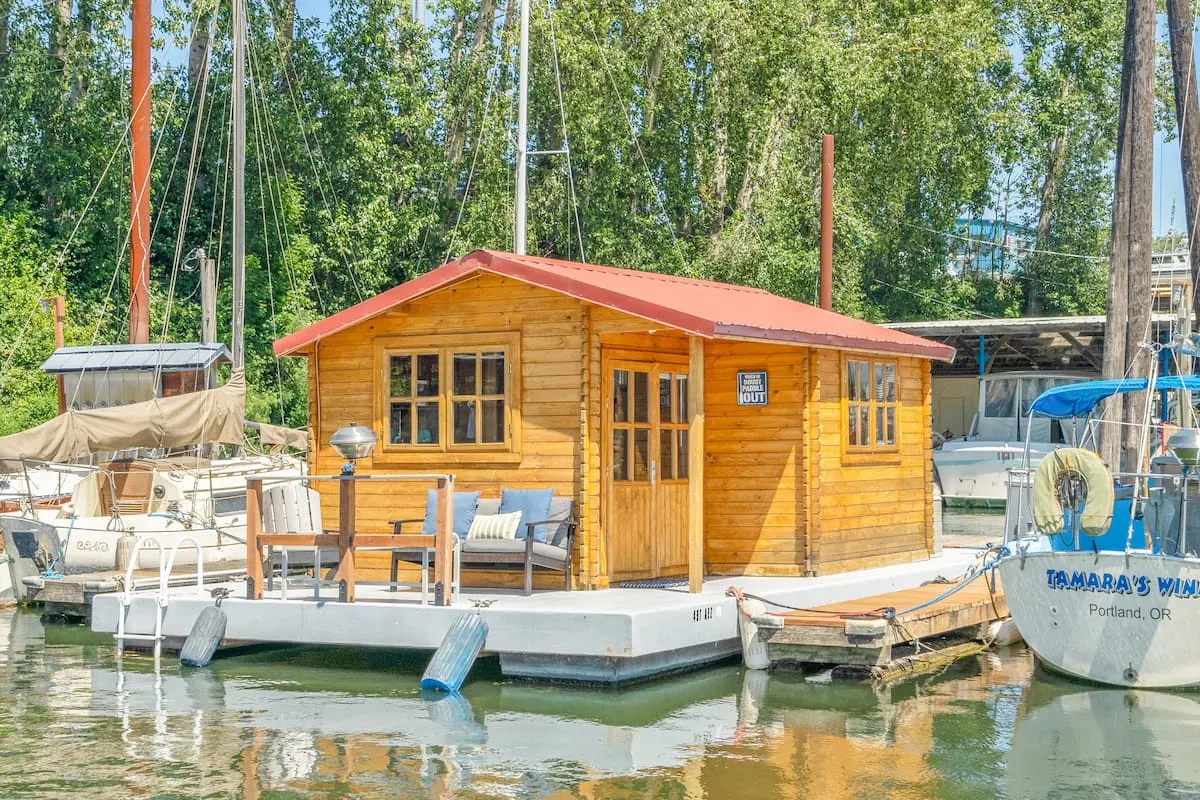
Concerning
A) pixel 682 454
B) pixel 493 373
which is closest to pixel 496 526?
pixel 493 373

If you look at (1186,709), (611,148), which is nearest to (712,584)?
(1186,709)

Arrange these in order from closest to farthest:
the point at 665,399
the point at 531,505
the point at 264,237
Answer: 1. the point at 531,505
2. the point at 665,399
3. the point at 264,237

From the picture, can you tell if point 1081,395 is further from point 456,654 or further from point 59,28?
point 59,28

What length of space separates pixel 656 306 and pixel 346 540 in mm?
3247

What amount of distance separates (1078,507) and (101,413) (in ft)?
35.6

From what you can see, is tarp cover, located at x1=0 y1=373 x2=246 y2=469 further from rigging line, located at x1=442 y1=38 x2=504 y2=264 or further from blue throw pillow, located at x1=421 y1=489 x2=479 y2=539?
rigging line, located at x1=442 y1=38 x2=504 y2=264

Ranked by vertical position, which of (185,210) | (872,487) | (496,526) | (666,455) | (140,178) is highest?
(140,178)

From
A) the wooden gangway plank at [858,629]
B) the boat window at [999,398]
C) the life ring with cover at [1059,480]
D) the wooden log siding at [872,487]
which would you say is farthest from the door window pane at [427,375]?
the boat window at [999,398]

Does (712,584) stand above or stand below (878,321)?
below

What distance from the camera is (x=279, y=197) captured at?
30125mm

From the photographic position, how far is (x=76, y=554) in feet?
57.2

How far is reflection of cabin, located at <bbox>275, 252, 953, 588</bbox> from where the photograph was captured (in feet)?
43.3

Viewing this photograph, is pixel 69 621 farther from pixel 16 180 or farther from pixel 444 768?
pixel 16 180

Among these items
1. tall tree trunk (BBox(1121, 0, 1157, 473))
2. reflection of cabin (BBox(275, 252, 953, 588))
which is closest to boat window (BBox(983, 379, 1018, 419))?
tall tree trunk (BBox(1121, 0, 1157, 473))
